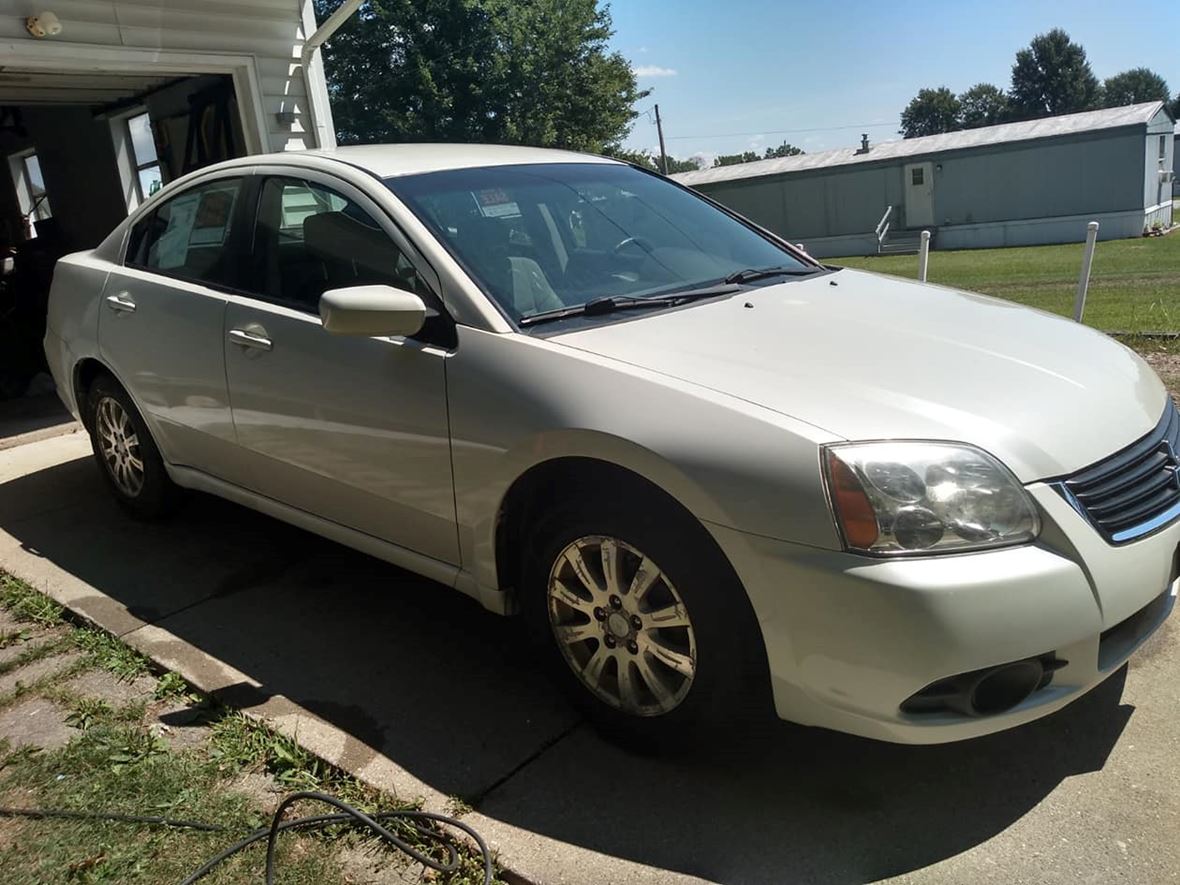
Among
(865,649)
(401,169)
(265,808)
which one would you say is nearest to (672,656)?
(865,649)

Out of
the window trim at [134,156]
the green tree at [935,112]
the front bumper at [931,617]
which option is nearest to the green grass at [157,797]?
the front bumper at [931,617]

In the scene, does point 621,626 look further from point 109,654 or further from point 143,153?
point 143,153

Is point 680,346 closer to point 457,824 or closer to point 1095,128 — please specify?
point 457,824

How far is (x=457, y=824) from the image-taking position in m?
2.37

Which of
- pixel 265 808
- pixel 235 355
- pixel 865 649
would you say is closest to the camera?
pixel 865 649

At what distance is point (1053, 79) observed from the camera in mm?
76938

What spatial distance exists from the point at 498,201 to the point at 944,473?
1.81m

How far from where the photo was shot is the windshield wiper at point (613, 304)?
2.80 metres

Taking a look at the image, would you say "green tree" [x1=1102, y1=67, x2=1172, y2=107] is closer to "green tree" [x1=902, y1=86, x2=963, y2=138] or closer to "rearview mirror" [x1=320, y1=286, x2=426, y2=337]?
"green tree" [x1=902, y1=86, x2=963, y2=138]

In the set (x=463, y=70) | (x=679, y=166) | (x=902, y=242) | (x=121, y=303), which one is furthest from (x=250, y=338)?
(x=679, y=166)

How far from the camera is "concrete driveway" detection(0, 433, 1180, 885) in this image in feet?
7.40

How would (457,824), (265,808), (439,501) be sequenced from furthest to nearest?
1. (439,501)
2. (265,808)
3. (457,824)

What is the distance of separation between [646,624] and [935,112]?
101374 millimetres

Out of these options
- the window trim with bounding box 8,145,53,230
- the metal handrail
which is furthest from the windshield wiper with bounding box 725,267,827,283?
the metal handrail
